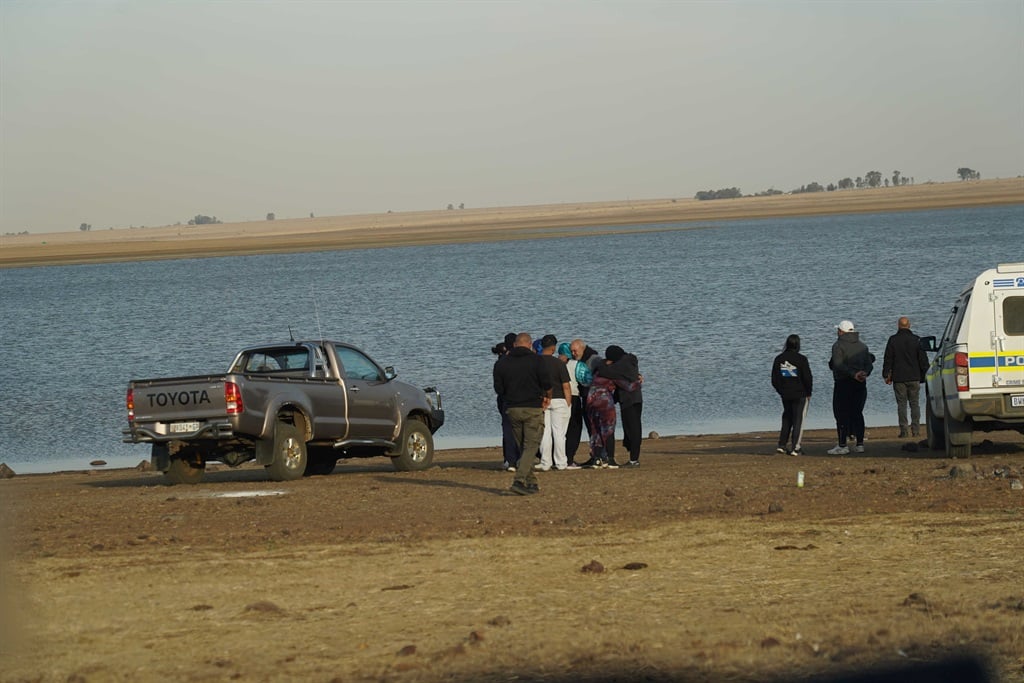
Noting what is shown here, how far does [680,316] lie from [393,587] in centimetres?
4430

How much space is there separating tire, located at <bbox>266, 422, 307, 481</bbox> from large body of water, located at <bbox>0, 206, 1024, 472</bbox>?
29.8 ft

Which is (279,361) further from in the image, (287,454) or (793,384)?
(793,384)

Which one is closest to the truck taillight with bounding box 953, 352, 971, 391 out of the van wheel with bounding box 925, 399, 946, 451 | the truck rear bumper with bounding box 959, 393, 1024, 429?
the truck rear bumper with bounding box 959, 393, 1024, 429

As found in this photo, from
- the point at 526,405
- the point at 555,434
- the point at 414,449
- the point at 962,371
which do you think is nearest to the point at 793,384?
the point at 962,371

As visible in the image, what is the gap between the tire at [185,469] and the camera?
1834 cm

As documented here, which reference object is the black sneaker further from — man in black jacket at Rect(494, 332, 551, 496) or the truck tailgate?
the truck tailgate

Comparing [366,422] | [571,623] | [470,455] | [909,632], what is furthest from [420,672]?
[470,455]

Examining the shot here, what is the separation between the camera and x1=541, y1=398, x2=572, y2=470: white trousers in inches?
742

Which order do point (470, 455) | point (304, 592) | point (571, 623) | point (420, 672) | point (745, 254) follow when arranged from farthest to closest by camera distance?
point (745, 254)
point (470, 455)
point (304, 592)
point (571, 623)
point (420, 672)

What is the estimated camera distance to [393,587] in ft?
34.8

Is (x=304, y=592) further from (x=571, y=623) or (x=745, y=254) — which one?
(x=745, y=254)

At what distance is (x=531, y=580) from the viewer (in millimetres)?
10711

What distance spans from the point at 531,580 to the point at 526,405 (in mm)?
5213

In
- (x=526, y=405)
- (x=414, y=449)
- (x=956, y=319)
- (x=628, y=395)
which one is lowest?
(x=414, y=449)
